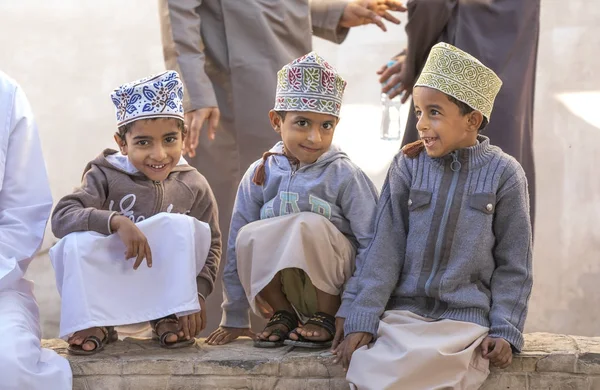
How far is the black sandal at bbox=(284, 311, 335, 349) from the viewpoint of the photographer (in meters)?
3.92

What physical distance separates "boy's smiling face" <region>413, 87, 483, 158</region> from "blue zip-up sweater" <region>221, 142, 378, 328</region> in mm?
390

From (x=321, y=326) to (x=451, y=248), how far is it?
1.90 ft

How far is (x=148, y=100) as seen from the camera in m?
4.05

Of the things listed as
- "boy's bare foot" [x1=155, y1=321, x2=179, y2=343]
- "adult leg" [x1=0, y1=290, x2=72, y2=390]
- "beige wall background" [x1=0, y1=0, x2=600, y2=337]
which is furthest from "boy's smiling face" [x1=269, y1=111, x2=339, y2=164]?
"beige wall background" [x1=0, y1=0, x2=600, y2=337]

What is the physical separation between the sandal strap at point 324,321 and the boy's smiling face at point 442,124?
0.73 meters

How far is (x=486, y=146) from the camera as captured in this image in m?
3.84

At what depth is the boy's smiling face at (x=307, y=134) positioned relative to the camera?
407cm

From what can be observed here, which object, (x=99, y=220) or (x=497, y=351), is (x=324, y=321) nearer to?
(x=497, y=351)

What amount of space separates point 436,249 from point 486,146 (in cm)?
42

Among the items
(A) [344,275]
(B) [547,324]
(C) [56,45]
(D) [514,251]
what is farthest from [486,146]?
(C) [56,45]

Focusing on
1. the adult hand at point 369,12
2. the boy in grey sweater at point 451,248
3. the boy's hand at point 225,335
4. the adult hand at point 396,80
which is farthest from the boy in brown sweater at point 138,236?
the adult hand at point 369,12

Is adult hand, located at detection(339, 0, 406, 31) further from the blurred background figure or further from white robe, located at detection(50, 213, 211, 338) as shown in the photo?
white robe, located at detection(50, 213, 211, 338)

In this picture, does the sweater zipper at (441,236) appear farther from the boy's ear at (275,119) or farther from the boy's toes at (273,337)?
the boy's ear at (275,119)

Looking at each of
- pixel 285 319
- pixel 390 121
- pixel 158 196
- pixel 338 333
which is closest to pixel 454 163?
pixel 338 333
